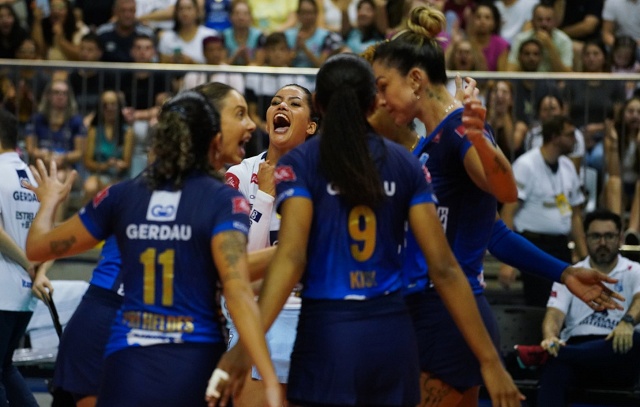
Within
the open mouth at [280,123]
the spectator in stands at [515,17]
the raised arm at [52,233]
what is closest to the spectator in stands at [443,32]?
the spectator in stands at [515,17]

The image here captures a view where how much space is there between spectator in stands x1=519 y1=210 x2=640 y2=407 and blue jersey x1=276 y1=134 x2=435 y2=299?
4.86 meters

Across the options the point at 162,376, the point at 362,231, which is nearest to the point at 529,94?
the point at 362,231

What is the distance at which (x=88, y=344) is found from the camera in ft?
17.3

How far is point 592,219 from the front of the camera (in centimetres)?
941

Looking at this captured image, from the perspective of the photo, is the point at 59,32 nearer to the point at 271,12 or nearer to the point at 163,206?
the point at 271,12

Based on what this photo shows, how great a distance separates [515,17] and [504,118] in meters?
2.43

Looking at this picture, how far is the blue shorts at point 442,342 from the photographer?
496 cm

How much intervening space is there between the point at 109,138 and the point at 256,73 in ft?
5.77

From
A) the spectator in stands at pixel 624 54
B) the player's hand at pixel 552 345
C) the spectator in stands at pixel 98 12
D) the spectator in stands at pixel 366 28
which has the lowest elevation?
the player's hand at pixel 552 345

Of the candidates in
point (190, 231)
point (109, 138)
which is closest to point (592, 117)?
point (109, 138)

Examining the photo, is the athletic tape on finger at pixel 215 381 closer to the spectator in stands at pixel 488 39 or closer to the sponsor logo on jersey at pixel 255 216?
the sponsor logo on jersey at pixel 255 216

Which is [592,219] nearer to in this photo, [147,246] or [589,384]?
[589,384]

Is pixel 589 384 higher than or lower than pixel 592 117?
lower

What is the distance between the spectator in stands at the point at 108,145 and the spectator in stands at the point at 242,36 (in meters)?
1.60
